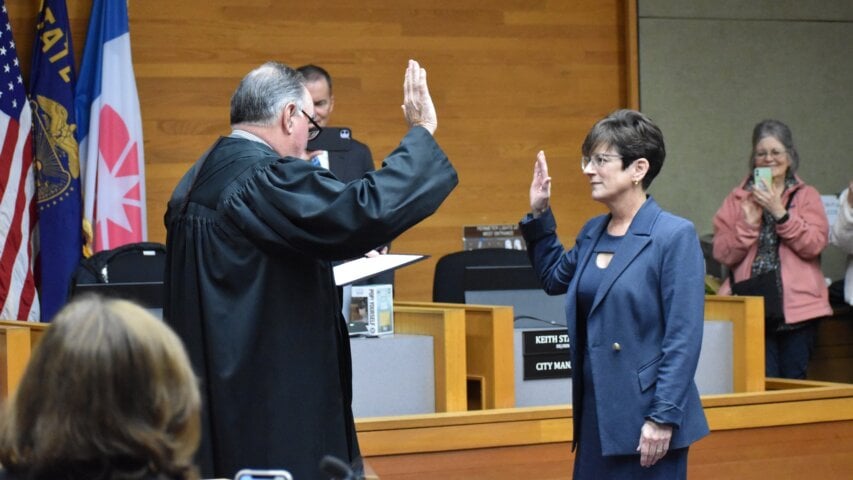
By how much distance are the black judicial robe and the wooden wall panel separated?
12.7ft

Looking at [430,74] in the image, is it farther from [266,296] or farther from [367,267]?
[266,296]

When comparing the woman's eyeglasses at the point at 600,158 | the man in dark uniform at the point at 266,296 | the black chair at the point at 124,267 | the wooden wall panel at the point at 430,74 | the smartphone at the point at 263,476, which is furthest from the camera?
the wooden wall panel at the point at 430,74

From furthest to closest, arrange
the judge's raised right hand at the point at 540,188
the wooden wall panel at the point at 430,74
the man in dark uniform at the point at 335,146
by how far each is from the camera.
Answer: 1. the wooden wall panel at the point at 430,74
2. the man in dark uniform at the point at 335,146
3. the judge's raised right hand at the point at 540,188

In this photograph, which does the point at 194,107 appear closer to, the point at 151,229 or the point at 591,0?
the point at 151,229

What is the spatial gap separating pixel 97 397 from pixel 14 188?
468 centimetres

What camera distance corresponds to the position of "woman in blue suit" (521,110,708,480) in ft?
9.34

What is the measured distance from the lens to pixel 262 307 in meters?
2.54

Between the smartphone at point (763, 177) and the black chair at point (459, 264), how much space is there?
106 cm

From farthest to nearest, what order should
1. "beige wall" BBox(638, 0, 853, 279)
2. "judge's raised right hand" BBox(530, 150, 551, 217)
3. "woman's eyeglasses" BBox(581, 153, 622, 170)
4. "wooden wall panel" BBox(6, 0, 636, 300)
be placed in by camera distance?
"beige wall" BBox(638, 0, 853, 279)
"wooden wall panel" BBox(6, 0, 636, 300)
"judge's raised right hand" BBox(530, 150, 551, 217)
"woman's eyeglasses" BBox(581, 153, 622, 170)

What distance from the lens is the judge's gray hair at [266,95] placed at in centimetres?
266

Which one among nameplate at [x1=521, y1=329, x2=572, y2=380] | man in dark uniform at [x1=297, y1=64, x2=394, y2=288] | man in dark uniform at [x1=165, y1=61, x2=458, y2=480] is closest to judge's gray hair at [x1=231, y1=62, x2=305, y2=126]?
man in dark uniform at [x1=165, y1=61, x2=458, y2=480]

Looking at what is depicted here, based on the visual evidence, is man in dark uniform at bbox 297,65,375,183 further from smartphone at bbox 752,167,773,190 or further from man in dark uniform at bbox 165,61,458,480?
man in dark uniform at bbox 165,61,458,480

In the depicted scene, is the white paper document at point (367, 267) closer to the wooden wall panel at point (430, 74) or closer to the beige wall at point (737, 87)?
the wooden wall panel at point (430, 74)

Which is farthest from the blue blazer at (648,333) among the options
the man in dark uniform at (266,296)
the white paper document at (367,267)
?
the man in dark uniform at (266,296)
